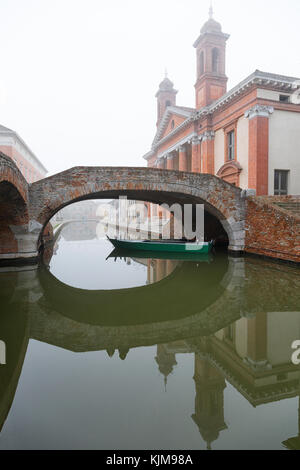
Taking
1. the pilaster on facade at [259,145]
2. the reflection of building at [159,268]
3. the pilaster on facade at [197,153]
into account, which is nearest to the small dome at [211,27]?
the pilaster on facade at [197,153]

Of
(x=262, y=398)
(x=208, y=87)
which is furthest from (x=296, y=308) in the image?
(x=208, y=87)

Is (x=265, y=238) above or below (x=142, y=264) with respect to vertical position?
above

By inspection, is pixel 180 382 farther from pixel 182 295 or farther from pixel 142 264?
pixel 142 264

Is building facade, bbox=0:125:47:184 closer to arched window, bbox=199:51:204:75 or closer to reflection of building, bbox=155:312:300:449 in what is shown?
arched window, bbox=199:51:204:75

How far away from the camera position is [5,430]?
105 inches

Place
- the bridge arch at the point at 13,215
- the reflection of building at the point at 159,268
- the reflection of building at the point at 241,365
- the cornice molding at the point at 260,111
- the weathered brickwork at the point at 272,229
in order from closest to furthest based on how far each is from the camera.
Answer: the reflection of building at the point at 241,365 → the bridge arch at the point at 13,215 → the reflection of building at the point at 159,268 → the weathered brickwork at the point at 272,229 → the cornice molding at the point at 260,111

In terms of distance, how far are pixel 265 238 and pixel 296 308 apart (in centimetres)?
597

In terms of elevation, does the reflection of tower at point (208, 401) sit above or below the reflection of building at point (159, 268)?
below

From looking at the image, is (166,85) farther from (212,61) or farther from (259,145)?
(259,145)

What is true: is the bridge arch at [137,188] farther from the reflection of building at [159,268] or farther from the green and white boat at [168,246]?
the reflection of building at [159,268]

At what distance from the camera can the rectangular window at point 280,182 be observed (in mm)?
17438

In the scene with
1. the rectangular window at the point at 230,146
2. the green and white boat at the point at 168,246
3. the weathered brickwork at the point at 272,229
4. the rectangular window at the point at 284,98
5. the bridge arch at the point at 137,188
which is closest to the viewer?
the weathered brickwork at the point at 272,229

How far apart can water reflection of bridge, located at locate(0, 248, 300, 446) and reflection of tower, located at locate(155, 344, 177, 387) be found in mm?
13

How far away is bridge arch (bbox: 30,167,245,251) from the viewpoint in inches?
436
